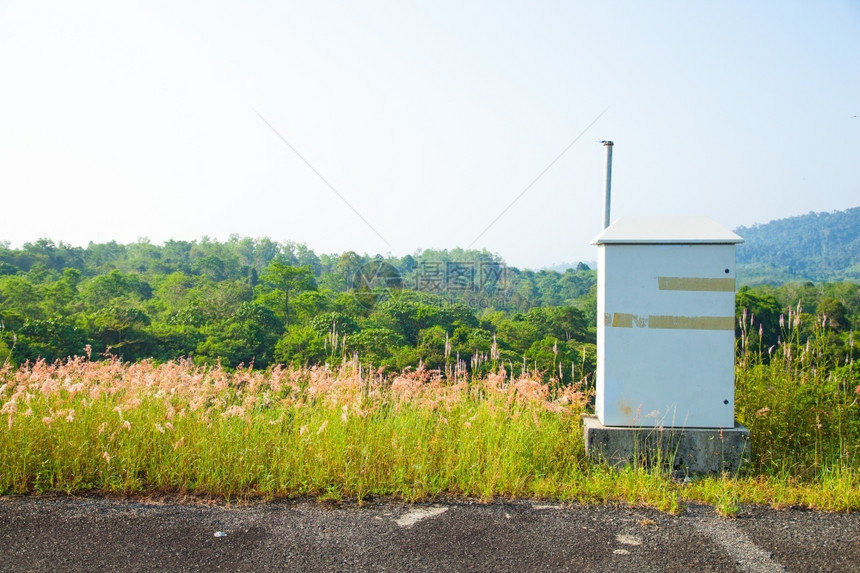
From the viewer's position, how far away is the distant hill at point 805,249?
2554 inches

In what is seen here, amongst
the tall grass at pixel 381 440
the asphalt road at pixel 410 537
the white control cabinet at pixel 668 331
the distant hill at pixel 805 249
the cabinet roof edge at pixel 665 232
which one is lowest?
the asphalt road at pixel 410 537

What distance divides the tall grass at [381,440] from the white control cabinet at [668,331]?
41 centimetres

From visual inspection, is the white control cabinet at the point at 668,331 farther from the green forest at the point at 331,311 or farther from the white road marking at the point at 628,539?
the green forest at the point at 331,311

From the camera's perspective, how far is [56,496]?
3619mm

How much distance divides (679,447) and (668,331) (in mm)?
763

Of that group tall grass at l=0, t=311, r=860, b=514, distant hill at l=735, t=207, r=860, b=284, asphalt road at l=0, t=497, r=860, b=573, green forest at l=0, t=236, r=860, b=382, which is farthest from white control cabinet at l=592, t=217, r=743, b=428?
distant hill at l=735, t=207, r=860, b=284

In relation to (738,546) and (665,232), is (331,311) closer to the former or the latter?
(665,232)

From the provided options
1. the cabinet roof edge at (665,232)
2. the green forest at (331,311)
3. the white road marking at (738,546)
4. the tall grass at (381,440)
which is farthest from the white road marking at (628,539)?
the green forest at (331,311)

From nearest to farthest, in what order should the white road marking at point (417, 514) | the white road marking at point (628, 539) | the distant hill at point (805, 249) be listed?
the white road marking at point (628, 539), the white road marking at point (417, 514), the distant hill at point (805, 249)

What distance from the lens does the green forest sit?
29.3m

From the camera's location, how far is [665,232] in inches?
166

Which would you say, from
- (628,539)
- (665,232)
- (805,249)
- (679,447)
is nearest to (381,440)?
(628,539)

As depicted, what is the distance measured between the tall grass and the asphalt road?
0.68 ft

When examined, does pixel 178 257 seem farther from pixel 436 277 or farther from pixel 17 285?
pixel 436 277
